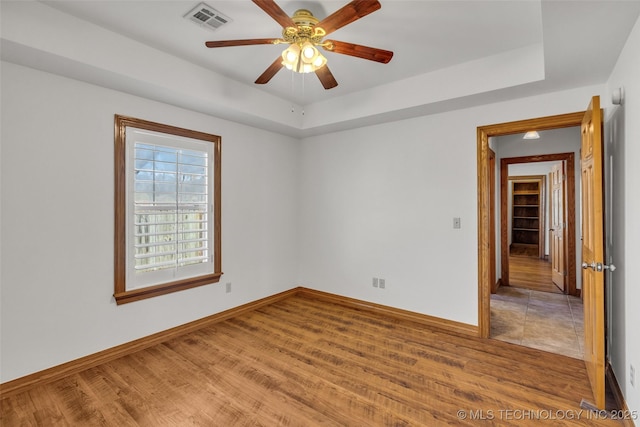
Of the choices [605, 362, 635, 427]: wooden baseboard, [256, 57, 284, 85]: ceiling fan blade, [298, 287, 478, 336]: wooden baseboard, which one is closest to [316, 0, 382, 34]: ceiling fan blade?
[256, 57, 284, 85]: ceiling fan blade

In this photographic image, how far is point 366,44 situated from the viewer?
2607 mm

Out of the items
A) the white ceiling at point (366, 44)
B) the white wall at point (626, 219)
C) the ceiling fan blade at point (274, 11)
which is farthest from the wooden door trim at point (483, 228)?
the ceiling fan blade at point (274, 11)

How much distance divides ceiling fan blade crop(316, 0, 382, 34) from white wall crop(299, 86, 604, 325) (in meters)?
2.10

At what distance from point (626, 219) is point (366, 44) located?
88.0 inches

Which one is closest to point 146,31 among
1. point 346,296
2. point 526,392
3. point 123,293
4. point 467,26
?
point 123,293

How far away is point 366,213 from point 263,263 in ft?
5.22

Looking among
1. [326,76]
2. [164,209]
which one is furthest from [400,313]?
[164,209]

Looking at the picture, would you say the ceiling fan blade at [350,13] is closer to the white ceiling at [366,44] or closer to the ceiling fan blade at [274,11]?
the ceiling fan blade at [274,11]

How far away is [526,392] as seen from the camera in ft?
7.45

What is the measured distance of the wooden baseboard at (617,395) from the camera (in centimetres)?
188

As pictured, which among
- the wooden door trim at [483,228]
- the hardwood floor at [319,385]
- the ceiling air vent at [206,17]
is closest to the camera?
the hardwood floor at [319,385]

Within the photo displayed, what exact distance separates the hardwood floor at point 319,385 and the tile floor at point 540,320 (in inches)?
9.7

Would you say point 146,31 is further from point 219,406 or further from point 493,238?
point 493,238

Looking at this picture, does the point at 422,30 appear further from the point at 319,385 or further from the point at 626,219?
the point at 319,385
